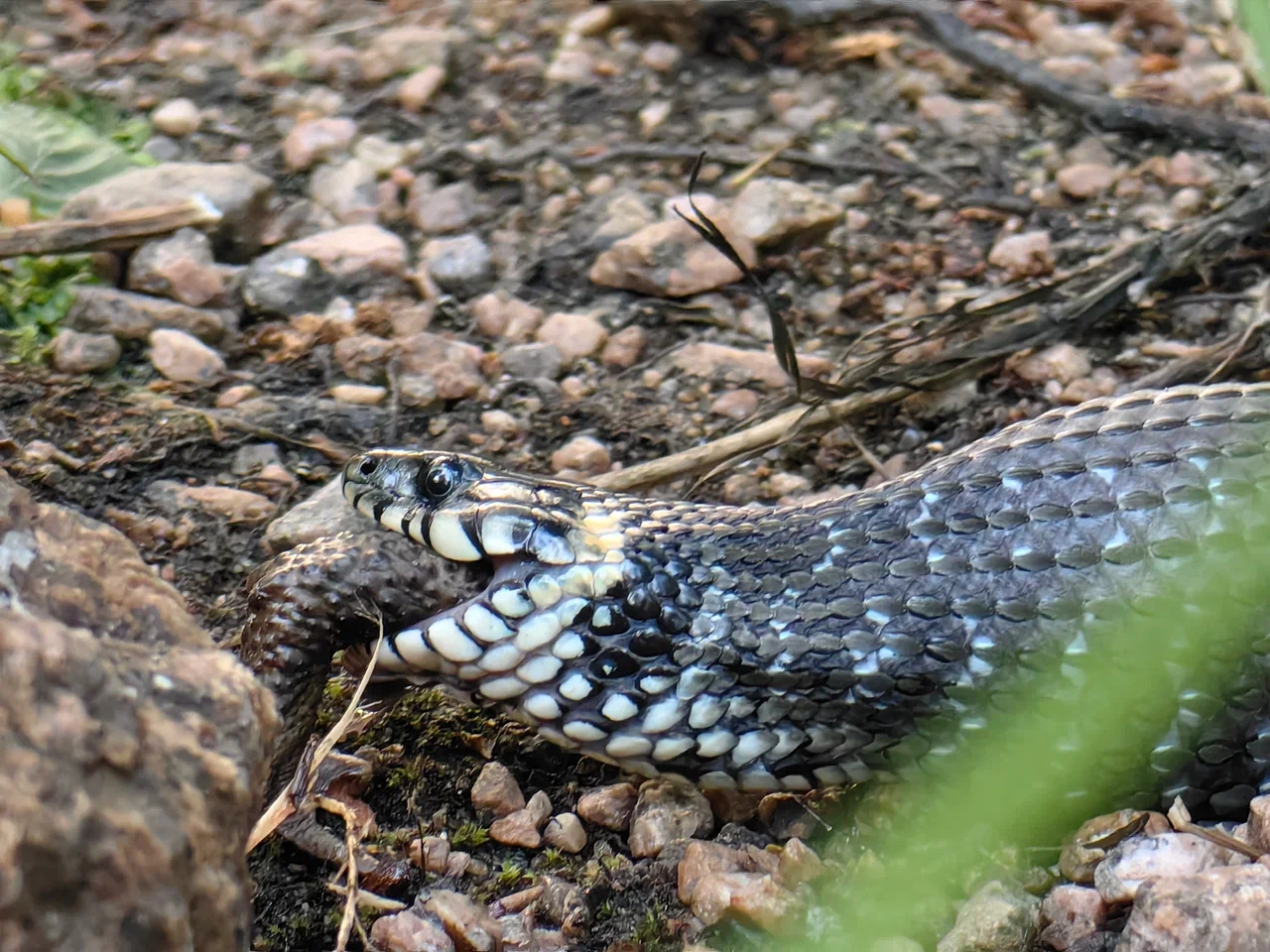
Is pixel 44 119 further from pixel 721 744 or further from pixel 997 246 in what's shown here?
pixel 721 744

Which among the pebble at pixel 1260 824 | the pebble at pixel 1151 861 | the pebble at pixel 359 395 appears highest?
the pebble at pixel 1260 824

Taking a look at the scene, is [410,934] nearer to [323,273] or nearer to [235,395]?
[235,395]

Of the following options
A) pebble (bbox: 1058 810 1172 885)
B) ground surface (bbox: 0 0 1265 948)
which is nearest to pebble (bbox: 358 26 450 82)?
ground surface (bbox: 0 0 1265 948)

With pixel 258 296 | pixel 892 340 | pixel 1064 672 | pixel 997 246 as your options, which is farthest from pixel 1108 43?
pixel 1064 672

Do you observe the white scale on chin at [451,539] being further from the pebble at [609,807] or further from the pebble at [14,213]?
the pebble at [14,213]

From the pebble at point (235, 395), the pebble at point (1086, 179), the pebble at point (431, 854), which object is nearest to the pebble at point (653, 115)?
the pebble at point (1086, 179)

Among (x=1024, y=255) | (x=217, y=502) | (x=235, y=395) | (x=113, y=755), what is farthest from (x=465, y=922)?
(x=1024, y=255)
